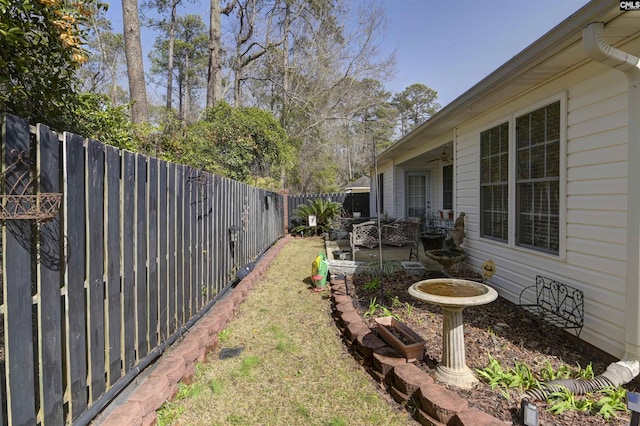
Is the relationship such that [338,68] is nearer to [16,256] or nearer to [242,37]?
[242,37]

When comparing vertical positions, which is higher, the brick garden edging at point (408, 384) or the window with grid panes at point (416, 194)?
the window with grid panes at point (416, 194)

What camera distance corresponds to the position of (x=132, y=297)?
91.9 inches

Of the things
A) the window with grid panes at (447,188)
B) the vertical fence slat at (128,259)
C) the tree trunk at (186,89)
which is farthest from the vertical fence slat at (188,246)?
the tree trunk at (186,89)

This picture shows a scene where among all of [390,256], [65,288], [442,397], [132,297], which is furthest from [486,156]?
[65,288]

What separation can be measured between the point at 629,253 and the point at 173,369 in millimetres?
3548

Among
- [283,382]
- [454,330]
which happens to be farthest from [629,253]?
[283,382]

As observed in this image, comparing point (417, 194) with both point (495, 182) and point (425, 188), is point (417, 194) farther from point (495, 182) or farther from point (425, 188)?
point (495, 182)

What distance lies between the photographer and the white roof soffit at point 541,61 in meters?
2.42

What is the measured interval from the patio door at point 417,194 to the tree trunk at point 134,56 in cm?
741

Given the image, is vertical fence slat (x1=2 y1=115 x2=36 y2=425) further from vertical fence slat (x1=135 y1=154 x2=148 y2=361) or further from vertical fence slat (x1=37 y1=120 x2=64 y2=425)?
vertical fence slat (x1=135 y1=154 x2=148 y2=361)

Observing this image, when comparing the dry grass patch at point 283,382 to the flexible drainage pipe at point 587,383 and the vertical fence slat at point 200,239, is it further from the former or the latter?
the flexible drainage pipe at point 587,383

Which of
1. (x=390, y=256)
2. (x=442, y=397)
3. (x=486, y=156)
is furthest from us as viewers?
(x=390, y=256)

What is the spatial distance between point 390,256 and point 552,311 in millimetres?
4078

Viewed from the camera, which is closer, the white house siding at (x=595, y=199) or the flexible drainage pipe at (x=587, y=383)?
the flexible drainage pipe at (x=587, y=383)
